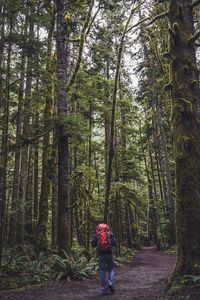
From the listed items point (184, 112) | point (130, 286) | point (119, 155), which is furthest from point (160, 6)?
point (119, 155)

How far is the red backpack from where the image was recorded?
8.49 metres

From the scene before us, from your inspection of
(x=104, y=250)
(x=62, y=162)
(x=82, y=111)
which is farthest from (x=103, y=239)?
(x=82, y=111)

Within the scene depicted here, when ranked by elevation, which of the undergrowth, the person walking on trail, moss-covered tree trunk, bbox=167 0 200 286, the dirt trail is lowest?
the dirt trail

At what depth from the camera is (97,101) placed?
55.6 ft

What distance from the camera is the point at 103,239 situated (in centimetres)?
856

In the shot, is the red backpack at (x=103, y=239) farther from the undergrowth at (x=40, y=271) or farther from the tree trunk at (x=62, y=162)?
the tree trunk at (x=62, y=162)

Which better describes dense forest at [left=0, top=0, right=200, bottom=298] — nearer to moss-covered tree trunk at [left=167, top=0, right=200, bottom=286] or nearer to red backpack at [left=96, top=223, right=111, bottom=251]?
moss-covered tree trunk at [left=167, top=0, right=200, bottom=286]

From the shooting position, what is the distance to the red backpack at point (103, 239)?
8.49 metres

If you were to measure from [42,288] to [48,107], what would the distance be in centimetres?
887

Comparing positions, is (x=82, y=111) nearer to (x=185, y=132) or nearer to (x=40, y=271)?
(x=40, y=271)

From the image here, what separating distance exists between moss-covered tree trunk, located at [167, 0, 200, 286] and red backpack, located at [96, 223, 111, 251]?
220cm

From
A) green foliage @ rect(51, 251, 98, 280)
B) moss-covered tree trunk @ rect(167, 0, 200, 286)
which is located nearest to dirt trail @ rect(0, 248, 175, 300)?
green foliage @ rect(51, 251, 98, 280)

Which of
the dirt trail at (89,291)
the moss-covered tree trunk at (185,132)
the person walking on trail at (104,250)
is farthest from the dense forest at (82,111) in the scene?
the person walking on trail at (104,250)

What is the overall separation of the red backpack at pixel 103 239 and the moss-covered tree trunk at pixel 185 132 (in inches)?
86.6
